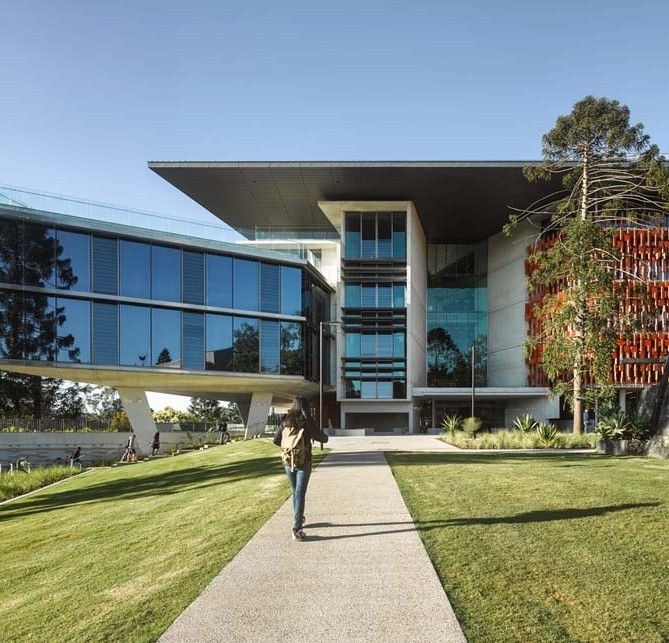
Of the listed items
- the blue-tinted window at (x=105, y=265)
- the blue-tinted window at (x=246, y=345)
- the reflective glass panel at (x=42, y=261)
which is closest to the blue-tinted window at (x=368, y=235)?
the blue-tinted window at (x=246, y=345)

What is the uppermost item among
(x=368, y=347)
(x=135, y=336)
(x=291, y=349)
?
(x=135, y=336)

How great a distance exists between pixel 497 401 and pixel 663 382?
35.1 metres

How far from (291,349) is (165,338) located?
316 inches

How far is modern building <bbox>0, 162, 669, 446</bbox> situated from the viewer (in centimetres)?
3150

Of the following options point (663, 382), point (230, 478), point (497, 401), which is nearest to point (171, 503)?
point (230, 478)

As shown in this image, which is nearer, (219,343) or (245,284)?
(219,343)

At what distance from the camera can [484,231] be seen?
53688 mm

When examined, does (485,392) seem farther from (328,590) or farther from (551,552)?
(328,590)

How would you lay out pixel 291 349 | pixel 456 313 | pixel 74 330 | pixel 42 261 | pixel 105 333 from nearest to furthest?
pixel 42 261 → pixel 74 330 → pixel 105 333 → pixel 291 349 → pixel 456 313

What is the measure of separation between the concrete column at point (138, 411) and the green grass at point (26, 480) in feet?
38.7

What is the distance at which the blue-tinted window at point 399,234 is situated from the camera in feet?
152

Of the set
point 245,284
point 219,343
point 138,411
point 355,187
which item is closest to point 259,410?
point 219,343

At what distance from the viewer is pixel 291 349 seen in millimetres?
38844

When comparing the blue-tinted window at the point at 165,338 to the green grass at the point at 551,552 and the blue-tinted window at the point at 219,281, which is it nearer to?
the blue-tinted window at the point at 219,281
